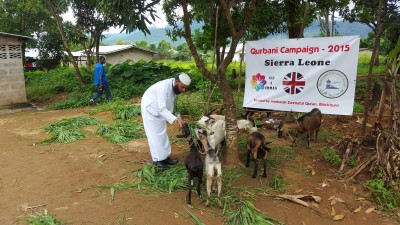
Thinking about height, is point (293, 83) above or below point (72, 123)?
above

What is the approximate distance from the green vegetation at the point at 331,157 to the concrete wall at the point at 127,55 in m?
29.4

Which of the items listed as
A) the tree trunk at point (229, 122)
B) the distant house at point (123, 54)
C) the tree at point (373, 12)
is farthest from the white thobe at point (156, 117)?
the distant house at point (123, 54)

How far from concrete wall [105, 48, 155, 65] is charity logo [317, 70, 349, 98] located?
94.4ft

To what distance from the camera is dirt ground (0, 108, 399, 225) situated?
3.75 m

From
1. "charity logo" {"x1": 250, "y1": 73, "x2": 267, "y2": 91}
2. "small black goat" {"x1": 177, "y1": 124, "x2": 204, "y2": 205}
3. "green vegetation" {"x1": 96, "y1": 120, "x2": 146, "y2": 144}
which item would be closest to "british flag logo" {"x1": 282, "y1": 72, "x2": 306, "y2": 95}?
"charity logo" {"x1": 250, "y1": 73, "x2": 267, "y2": 91}

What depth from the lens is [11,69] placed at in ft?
40.7

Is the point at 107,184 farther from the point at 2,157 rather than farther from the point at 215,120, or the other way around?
the point at 2,157

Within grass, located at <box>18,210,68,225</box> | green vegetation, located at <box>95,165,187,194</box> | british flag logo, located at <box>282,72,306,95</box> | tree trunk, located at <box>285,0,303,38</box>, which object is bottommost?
grass, located at <box>18,210,68,225</box>

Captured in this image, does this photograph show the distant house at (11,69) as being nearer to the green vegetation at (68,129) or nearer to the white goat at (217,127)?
the green vegetation at (68,129)

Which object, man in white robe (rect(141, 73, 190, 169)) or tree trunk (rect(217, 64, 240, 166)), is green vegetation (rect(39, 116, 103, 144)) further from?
tree trunk (rect(217, 64, 240, 166))

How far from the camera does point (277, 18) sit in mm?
8164

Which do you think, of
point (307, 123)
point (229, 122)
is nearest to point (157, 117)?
point (229, 122)

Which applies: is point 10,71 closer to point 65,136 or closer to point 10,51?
point 10,51

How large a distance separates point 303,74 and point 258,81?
0.91 meters
